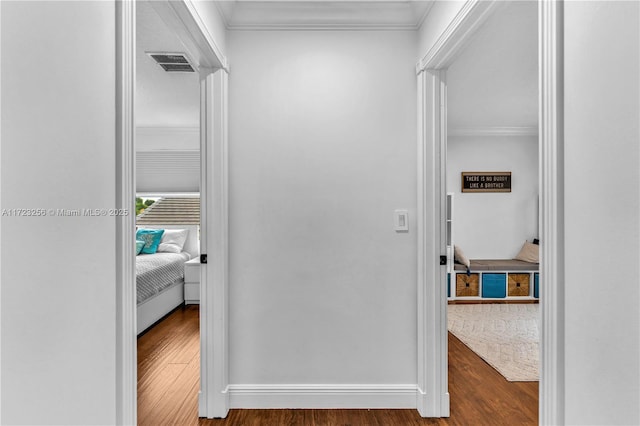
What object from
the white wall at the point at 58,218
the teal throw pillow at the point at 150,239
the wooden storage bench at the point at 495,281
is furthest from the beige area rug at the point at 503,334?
the teal throw pillow at the point at 150,239

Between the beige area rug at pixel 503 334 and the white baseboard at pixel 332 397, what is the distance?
0.95m

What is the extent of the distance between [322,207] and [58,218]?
5.34 feet

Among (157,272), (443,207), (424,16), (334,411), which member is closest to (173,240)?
(157,272)

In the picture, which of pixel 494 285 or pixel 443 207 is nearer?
pixel 443 207

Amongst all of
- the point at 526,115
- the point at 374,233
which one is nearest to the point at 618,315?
the point at 374,233

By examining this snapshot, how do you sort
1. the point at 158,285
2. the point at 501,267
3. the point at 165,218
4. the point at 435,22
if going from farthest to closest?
1. the point at 165,218
2. the point at 501,267
3. the point at 158,285
4. the point at 435,22

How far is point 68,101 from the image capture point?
0.87 metres

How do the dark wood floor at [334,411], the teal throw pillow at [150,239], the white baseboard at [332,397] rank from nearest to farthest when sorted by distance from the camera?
the dark wood floor at [334,411]
the white baseboard at [332,397]
the teal throw pillow at [150,239]

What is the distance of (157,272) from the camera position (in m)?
4.39

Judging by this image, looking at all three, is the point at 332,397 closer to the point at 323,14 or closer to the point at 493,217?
→ the point at 323,14

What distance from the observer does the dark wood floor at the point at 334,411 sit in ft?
7.29

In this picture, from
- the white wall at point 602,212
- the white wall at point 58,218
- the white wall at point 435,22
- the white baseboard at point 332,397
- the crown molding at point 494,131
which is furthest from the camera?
the crown molding at point 494,131

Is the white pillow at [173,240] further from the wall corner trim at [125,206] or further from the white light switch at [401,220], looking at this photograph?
the wall corner trim at [125,206]

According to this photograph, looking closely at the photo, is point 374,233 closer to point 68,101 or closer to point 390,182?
point 390,182
